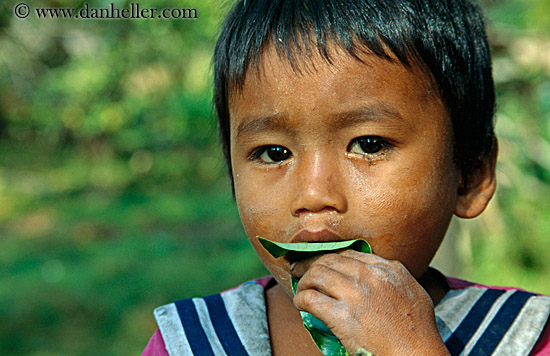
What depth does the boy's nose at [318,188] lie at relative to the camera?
145cm

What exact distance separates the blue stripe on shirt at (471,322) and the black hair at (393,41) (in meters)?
0.36

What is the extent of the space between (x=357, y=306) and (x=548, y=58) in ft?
9.94

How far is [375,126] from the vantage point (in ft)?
4.90

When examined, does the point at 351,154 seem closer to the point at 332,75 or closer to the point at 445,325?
the point at 332,75

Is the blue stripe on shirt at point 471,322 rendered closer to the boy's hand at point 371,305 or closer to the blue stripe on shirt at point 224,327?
the boy's hand at point 371,305

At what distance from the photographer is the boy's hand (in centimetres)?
134

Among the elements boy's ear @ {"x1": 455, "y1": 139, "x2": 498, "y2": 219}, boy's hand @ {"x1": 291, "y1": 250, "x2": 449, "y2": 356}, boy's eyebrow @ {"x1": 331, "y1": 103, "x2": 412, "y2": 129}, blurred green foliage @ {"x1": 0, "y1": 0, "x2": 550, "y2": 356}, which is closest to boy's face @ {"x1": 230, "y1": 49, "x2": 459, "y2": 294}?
boy's eyebrow @ {"x1": 331, "y1": 103, "x2": 412, "y2": 129}

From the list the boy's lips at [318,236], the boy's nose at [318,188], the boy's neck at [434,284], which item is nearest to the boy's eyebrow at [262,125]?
the boy's nose at [318,188]

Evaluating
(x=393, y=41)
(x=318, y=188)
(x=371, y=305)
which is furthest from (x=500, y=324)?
(x=393, y=41)

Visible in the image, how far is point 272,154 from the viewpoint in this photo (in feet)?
5.30

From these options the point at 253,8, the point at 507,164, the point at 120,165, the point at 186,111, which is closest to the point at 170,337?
the point at 253,8

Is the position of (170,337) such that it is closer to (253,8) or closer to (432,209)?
(432,209)

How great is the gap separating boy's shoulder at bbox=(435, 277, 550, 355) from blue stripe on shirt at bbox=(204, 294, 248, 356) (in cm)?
55

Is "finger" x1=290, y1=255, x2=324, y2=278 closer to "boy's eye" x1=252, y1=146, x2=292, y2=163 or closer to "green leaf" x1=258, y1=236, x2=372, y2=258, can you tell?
"green leaf" x1=258, y1=236, x2=372, y2=258
